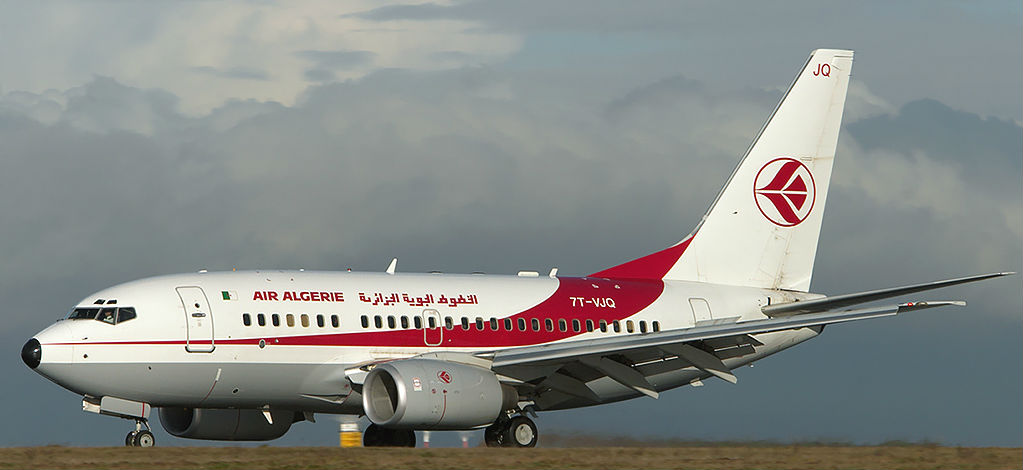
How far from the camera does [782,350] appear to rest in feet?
117

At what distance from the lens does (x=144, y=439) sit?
91.0 ft

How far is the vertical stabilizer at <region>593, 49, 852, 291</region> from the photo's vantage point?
3644 centimetres

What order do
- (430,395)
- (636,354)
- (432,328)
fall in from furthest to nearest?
(636,354), (432,328), (430,395)

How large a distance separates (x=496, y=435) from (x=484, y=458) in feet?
22.6

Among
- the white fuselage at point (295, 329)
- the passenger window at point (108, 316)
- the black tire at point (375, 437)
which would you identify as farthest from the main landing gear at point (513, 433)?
the passenger window at point (108, 316)

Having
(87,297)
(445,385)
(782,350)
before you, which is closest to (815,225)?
(782,350)

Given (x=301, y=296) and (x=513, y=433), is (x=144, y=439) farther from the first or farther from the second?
(x=513, y=433)

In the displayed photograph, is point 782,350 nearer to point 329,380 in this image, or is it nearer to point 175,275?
point 329,380

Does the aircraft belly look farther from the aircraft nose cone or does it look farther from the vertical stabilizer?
the vertical stabilizer

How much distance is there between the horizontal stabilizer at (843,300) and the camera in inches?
1208

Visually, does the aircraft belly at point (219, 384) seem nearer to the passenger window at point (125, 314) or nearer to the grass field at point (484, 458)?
the passenger window at point (125, 314)

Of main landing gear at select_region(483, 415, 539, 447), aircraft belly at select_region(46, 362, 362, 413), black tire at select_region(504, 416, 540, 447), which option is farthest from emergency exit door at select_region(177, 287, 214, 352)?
black tire at select_region(504, 416, 540, 447)

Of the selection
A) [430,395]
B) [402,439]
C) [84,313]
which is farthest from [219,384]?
[402,439]

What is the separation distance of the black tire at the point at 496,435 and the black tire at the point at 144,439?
7333mm
